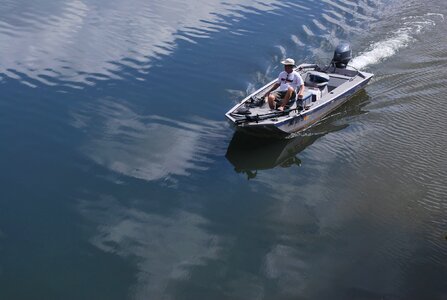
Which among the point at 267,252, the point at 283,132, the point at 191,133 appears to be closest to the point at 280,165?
the point at 283,132

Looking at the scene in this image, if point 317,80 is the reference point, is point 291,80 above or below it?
above

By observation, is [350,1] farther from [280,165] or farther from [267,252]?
[267,252]

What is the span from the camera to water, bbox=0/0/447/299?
1253 centimetres

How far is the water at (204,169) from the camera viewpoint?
12.5m

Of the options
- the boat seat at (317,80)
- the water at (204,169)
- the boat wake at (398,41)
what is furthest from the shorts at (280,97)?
the boat wake at (398,41)

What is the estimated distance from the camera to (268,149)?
1806 cm

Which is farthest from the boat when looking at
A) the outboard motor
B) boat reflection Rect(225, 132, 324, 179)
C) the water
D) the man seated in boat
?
the water

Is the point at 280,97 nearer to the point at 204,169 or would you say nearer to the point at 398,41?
the point at 204,169

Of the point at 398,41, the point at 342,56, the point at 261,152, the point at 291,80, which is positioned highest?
the point at 398,41

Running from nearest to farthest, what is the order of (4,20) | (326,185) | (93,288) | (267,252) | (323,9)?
1. (93,288)
2. (267,252)
3. (326,185)
4. (4,20)
5. (323,9)

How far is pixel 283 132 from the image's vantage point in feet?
58.0

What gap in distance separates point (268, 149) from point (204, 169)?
2.86 m

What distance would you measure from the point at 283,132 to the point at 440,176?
5.37 metres

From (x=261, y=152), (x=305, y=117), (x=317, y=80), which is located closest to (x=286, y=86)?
(x=305, y=117)
